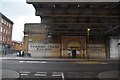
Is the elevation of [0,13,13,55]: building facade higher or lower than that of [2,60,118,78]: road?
higher

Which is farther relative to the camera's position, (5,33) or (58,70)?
(5,33)

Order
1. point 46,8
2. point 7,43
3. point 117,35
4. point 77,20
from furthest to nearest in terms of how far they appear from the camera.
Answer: point 7,43, point 117,35, point 77,20, point 46,8

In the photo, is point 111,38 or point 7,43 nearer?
point 111,38

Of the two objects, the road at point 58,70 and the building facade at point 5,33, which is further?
the building facade at point 5,33

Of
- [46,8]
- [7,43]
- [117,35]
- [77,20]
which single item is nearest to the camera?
[46,8]

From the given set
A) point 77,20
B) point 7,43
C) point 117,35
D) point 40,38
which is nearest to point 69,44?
point 40,38

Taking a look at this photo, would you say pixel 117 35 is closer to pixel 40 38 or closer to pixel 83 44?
pixel 83 44

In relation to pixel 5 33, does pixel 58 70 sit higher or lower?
lower

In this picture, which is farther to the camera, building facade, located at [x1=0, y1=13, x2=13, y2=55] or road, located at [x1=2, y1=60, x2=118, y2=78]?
building facade, located at [x1=0, y1=13, x2=13, y2=55]

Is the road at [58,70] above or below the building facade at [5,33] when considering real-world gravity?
below

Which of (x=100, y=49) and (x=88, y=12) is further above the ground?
(x=88, y=12)

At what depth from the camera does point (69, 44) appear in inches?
2557

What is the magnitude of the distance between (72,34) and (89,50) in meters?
6.01

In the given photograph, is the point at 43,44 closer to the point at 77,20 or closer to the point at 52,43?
the point at 52,43
